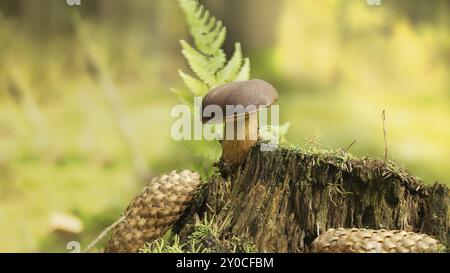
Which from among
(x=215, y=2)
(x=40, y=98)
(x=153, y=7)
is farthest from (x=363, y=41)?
(x=40, y=98)

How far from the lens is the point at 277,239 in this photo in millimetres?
1048

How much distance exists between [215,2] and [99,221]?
0.70 m

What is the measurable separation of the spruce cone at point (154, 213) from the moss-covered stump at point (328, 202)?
0.04 metres

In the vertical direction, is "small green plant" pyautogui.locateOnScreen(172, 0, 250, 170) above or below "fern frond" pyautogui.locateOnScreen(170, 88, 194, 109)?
above

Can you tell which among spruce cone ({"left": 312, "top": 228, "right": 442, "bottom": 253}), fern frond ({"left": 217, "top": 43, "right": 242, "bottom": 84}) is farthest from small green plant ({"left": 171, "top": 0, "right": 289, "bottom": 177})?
spruce cone ({"left": 312, "top": 228, "right": 442, "bottom": 253})

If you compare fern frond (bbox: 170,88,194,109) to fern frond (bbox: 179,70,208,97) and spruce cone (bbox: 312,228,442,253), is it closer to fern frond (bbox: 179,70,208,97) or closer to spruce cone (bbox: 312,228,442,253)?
fern frond (bbox: 179,70,208,97)

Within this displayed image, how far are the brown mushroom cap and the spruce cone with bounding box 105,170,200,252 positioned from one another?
143 mm

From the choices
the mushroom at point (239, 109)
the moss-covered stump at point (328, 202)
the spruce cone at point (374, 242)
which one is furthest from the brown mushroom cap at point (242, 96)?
the spruce cone at point (374, 242)

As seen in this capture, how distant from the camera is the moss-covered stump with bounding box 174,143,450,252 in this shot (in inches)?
41.6

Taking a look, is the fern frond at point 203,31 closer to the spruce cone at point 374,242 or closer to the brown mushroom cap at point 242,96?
the brown mushroom cap at point 242,96

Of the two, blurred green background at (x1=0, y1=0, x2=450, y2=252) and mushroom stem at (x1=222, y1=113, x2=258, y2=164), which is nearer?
mushroom stem at (x1=222, y1=113, x2=258, y2=164)

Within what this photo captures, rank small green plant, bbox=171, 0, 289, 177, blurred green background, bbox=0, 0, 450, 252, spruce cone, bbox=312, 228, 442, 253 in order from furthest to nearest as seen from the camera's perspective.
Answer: blurred green background, bbox=0, 0, 450, 252 < small green plant, bbox=171, 0, 289, 177 < spruce cone, bbox=312, 228, 442, 253
